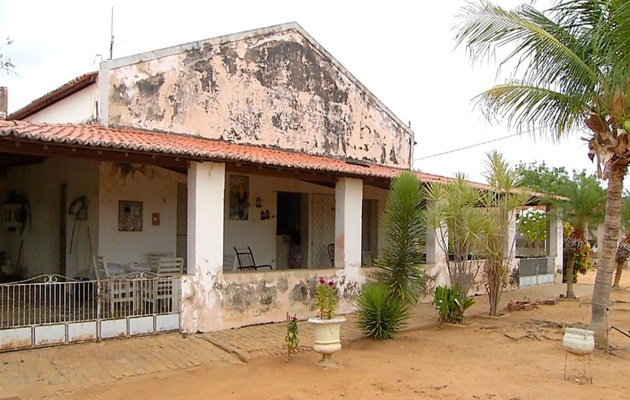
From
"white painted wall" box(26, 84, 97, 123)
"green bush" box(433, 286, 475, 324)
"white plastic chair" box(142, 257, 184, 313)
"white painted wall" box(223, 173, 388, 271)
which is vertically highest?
"white painted wall" box(26, 84, 97, 123)

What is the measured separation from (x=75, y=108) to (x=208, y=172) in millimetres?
4157

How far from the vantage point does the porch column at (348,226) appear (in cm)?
1133

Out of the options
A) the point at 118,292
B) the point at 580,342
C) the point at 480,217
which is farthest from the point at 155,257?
the point at 580,342

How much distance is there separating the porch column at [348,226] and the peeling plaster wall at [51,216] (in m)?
4.68

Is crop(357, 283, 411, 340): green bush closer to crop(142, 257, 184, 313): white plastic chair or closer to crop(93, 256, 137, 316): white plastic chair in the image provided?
crop(142, 257, 184, 313): white plastic chair

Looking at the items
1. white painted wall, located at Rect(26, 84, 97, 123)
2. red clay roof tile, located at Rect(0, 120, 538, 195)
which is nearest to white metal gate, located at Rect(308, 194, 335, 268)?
red clay roof tile, located at Rect(0, 120, 538, 195)

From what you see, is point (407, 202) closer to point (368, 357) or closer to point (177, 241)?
point (368, 357)

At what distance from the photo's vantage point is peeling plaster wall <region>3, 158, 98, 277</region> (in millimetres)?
11172

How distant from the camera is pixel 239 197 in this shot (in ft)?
42.7

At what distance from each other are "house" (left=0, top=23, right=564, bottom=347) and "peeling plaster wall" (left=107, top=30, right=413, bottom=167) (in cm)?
3

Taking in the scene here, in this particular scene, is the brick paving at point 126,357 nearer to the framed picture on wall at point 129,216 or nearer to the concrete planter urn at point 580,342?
the framed picture on wall at point 129,216

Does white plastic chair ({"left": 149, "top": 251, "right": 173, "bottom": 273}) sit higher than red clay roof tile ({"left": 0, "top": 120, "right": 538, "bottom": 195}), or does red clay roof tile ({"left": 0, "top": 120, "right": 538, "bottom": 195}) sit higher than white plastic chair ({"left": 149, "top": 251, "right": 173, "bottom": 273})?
red clay roof tile ({"left": 0, "top": 120, "right": 538, "bottom": 195})

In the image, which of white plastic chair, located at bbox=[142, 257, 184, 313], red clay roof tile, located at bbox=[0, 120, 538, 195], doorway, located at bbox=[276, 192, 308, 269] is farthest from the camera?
doorway, located at bbox=[276, 192, 308, 269]

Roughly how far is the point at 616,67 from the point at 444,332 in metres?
5.19
